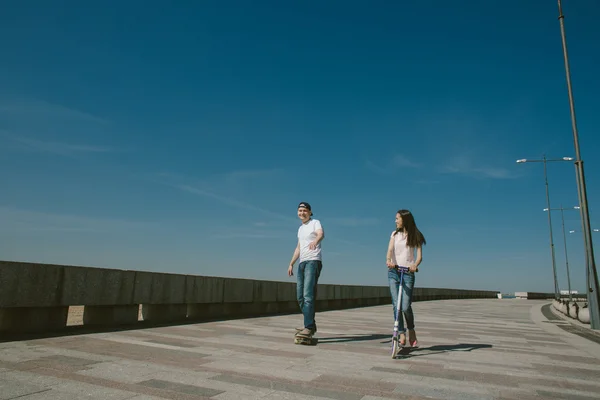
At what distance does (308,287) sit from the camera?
618 cm

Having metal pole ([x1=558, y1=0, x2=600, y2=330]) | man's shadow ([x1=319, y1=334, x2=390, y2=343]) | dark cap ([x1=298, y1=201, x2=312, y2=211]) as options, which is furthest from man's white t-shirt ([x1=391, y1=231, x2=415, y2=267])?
metal pole ([x1=558, y1=0, x2=600, y2=330])

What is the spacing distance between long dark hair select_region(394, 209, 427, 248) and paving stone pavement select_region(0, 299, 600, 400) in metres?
1.36

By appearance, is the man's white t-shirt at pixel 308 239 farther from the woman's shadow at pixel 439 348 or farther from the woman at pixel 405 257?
the woman's shadow at pixel 439 348

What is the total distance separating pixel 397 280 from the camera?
18.7 feet

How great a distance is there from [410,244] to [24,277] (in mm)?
4761

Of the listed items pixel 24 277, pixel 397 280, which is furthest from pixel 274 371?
pixel 24 277

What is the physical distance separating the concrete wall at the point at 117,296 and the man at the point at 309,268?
266 centimetres

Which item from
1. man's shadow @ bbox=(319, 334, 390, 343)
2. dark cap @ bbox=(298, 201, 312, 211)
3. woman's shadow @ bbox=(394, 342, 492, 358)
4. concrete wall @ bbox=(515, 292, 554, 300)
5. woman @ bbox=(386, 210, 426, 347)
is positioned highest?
dark cap @ bbox=(298, 201, 312, 211)

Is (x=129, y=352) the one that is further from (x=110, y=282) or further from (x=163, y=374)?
(x=110, y=282)

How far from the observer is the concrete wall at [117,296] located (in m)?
5.54

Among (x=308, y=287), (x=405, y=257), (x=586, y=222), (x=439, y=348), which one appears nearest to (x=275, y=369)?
(x=308, y=287)

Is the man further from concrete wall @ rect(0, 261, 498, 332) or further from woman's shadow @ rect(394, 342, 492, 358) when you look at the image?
concrete wall @ rect(0, 261, 498, 332)

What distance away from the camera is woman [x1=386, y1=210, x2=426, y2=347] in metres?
5.60

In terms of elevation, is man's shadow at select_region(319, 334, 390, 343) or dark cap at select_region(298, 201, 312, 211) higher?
dark cap at select_region(298, 201, 312, 211)
